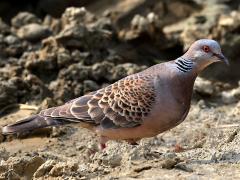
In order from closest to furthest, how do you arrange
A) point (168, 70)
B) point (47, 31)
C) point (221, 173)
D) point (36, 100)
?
point (221, 173) < point (168, 70) < point (36, 100) < point (47, 31)

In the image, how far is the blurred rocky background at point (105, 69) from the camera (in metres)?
4.90

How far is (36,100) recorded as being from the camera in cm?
766

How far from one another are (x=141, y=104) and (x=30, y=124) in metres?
0.89

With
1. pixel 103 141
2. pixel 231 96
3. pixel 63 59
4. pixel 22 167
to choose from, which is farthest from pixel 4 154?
pixel 231 96

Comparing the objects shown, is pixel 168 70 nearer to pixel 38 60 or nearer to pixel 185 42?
pixel 38 60

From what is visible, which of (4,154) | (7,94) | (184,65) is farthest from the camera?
(7,94)

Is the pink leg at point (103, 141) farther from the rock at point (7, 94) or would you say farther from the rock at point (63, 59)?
the rock at point (63, 59)

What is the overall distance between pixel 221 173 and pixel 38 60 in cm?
394

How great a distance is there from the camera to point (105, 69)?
8180 mm

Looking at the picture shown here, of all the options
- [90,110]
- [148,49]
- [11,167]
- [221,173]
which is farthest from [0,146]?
[148,49]

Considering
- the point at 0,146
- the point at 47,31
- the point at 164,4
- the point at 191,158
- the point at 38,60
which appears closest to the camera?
the point at 191,158

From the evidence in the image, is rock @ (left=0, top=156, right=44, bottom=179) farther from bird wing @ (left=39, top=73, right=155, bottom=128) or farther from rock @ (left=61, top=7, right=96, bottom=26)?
rock @ (left=61, top=7, right=96, bottom=26)

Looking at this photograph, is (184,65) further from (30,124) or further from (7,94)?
(7,94)

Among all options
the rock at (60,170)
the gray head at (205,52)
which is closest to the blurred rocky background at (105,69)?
the rock at (60,170)
